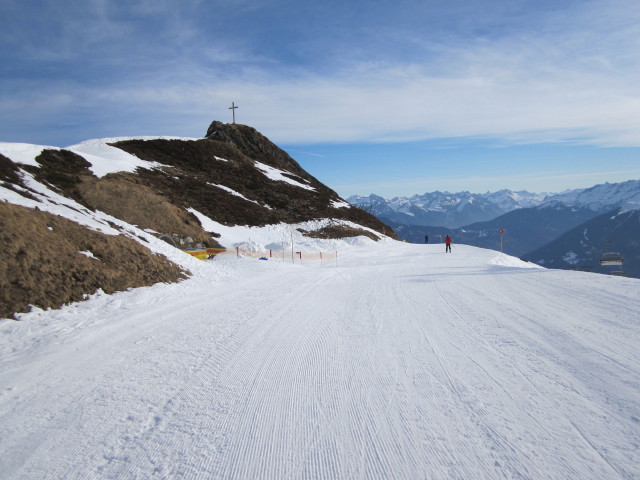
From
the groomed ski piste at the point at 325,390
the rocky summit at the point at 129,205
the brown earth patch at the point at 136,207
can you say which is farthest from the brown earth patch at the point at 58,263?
the brown earth patch at the point at 136,207

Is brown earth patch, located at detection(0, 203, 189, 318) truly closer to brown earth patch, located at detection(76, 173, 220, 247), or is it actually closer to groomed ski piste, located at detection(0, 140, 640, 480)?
groomed ski piste, located at detection(0, 140, 640, 480)

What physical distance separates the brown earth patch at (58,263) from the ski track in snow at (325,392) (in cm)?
46

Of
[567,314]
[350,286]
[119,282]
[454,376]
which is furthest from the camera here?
[350,286]

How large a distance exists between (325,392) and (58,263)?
7.28 m

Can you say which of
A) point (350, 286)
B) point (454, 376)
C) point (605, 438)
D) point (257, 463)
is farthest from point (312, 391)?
point (350, 286)

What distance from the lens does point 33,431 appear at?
386 cm

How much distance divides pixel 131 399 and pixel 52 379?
150 cm

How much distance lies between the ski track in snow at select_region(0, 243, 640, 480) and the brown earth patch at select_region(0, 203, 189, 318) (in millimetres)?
455

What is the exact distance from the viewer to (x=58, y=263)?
8.48 metres

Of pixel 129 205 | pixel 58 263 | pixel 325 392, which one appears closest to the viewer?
pixel 325 392

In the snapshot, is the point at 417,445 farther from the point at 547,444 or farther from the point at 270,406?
the point at 270,406

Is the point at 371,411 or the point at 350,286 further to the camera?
the point at 350,286

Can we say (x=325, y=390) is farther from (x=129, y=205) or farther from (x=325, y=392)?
(x=129, y=205)

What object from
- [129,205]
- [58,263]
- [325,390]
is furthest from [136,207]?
[325,390]
